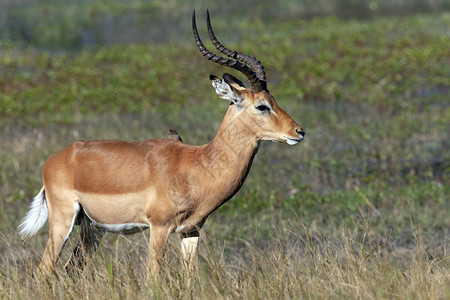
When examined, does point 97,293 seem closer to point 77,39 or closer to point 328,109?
point 328,109

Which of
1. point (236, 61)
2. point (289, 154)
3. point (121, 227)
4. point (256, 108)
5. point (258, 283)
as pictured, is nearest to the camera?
point (258, 283)

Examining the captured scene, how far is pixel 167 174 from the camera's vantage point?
5.54 m

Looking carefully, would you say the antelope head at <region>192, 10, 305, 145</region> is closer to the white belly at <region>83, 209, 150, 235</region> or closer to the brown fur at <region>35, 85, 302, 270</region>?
the brown fur at <region>35, 85, 302, 270</region>

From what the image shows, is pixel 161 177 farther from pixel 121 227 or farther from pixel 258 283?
pixel 258 283

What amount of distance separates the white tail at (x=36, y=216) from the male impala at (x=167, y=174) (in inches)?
8.8

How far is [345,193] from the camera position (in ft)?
30.1

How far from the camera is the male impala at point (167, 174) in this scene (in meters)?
5.45

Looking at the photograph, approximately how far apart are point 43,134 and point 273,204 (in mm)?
6077

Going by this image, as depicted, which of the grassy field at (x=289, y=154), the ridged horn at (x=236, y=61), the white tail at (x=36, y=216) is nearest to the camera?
the grassy field at (x=289, y=154)

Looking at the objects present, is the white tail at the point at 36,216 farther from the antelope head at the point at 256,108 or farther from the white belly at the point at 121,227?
the antelope head at the point at 256,108

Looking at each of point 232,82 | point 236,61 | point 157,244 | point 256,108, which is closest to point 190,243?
point 157,244

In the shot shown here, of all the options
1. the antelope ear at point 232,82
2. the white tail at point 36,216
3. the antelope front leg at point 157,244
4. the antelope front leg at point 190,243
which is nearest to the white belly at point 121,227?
the antelope front leg at point 157,244

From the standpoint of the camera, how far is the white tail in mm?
6098

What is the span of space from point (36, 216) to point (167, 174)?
4.66ft
